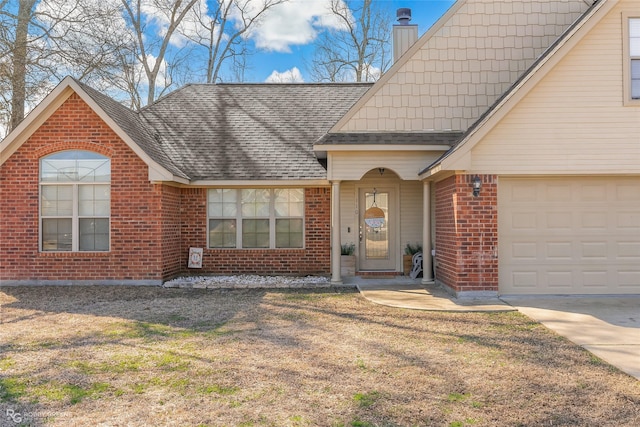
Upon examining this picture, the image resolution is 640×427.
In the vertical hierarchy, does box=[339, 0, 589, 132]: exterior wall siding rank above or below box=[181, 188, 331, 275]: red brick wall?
above

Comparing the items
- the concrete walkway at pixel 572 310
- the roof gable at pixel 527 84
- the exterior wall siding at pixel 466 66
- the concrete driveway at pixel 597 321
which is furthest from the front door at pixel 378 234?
the concrete driveway at pixel 597 321

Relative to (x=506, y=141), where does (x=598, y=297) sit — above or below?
below

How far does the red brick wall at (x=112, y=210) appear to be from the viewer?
1093cm

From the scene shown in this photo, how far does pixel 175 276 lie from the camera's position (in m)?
12.0

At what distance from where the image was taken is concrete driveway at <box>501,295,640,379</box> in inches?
220

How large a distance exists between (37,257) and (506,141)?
34.9 ft

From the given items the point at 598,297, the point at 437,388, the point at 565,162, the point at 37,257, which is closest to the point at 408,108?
the point at 565,162

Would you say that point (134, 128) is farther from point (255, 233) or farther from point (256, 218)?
point (255, 233)

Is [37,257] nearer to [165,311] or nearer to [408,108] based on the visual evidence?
[165,311]

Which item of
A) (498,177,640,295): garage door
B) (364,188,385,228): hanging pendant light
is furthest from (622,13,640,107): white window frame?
(364,188,385,228): hanging pendant light

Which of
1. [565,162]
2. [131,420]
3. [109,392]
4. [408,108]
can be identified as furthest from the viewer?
[408,108]

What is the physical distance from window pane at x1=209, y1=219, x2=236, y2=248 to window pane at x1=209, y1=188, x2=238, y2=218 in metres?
0.19

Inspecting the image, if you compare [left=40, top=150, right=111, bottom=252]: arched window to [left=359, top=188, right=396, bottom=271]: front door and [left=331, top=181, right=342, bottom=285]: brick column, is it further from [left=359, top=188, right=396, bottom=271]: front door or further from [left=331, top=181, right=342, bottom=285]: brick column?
[left=359, top=188, right=396, bottom=271]: front door

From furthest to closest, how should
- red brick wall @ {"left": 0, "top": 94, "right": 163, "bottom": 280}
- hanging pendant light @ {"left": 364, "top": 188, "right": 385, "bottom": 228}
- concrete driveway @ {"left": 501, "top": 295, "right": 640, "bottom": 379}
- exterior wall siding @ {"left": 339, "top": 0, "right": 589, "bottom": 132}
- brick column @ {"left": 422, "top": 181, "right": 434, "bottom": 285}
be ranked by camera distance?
hanging pendant light @ {"left": 364, "top": 188, "right": 385, "bottom": 228}
red brick wall @ {"left": 0, "top": 94, "right": 163, "bottom": 280}
exterior wall siding @ {"left": 339, "top": 0, "right": 589, "bottom": 132}
brick column @ {"left": 422, "top": 181, "right": 434, "bottom": 285}
concrete driveway @ {"left": 501, "top": 295, "right": 640, "bottom": 379}
